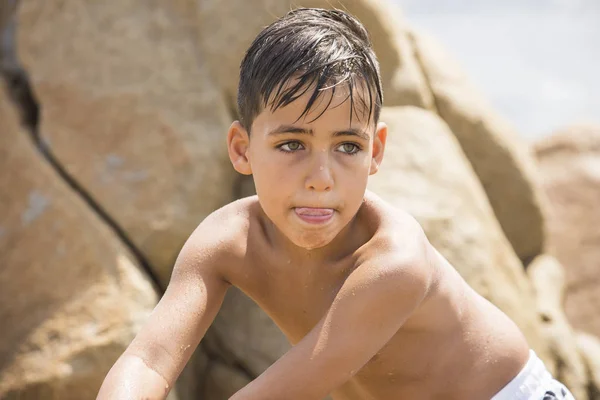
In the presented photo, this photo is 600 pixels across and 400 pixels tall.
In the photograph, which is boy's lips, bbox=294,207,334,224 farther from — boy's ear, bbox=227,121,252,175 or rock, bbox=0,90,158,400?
rock, bbox=0,90,158,400

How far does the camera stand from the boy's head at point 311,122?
7.26 ft

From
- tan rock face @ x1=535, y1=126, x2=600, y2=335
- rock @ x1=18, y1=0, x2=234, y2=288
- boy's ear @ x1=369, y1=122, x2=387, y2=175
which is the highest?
boy's ear @ x1=369, y1=122, x2=387, y2=175

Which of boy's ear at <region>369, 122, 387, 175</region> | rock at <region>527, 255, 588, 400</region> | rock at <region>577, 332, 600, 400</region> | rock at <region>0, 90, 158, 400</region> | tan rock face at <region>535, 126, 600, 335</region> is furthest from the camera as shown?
tan rock face at <region>535, 126, 600, 335</region>

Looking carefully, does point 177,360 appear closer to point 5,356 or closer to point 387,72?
point 5,356

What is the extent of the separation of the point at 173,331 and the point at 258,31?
2.13 m

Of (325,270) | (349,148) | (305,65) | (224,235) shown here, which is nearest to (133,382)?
(224,235)

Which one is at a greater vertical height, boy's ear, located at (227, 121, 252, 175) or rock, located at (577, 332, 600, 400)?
boy's ear, located at (227, 121, 252, 175)

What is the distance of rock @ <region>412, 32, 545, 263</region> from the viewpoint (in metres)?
4.95

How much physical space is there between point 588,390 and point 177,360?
295cm

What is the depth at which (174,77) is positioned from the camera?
4.24m

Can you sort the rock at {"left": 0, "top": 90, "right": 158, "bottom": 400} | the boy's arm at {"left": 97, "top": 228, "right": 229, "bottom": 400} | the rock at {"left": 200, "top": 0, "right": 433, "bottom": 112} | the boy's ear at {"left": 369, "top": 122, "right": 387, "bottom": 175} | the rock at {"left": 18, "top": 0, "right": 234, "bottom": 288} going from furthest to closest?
the rock at {"left": 200, "top": 0, "right": 433, "bottom": 112}, the rock at {"left": 18, "top": 0, "right": 234, "bottom": 288}, the rock at {"left": 0, "top": 90, "right": 158, "bottom": 400}, the boy's ear at {"left": 369, "top": 122, "right": 387, "bottom": 175}, the boy's arm at {"left": 97, "top": 228, "right": 229, "bottom": 400}

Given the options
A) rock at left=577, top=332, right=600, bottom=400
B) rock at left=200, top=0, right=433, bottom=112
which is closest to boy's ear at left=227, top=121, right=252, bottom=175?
rock at left=200, top=0, right=433, bottom=112

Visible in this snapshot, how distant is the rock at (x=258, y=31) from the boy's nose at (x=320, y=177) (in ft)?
6.49

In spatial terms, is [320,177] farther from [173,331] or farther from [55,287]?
[55,287]
